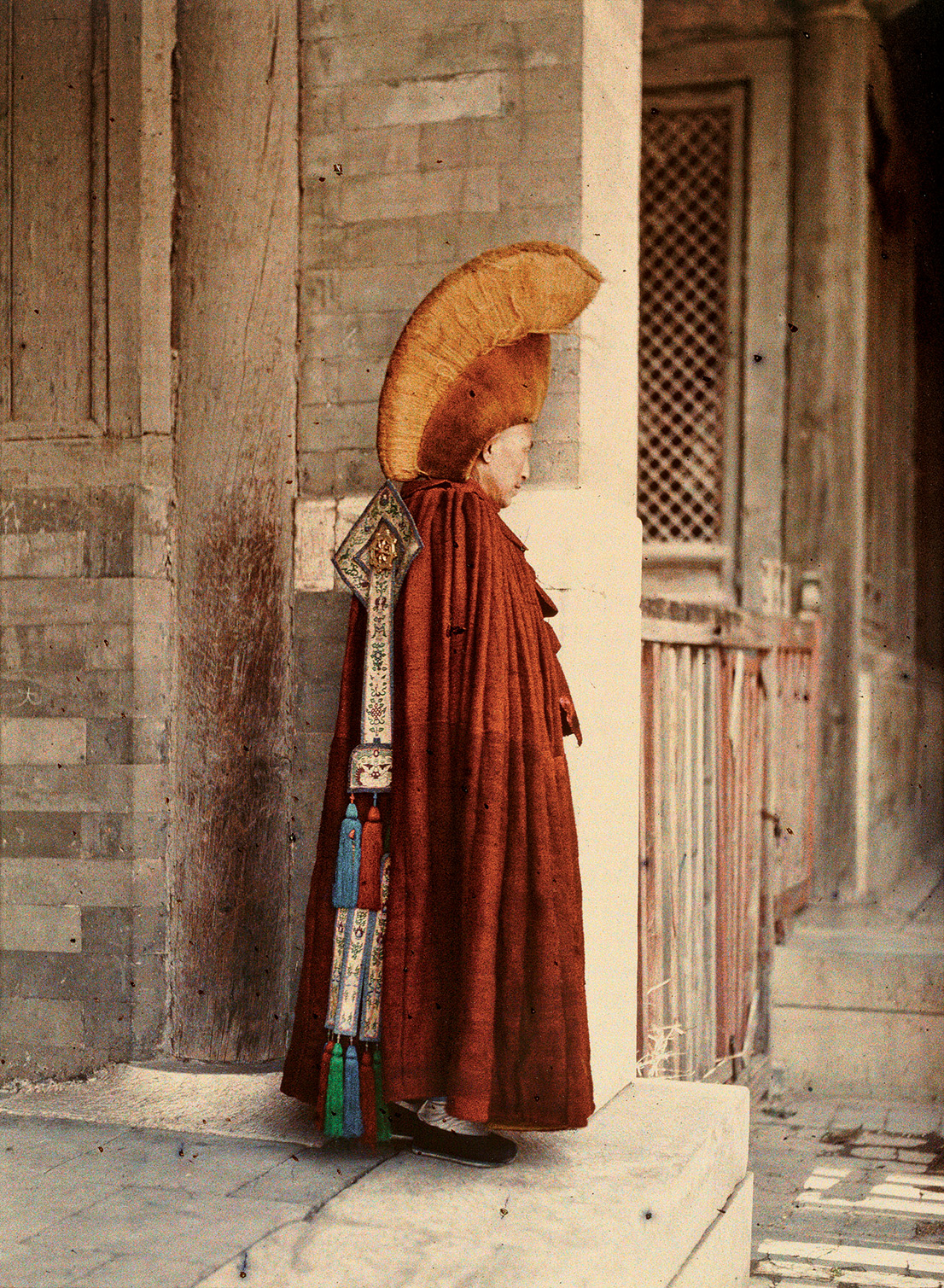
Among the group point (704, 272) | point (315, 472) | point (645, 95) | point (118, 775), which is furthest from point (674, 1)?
point (118, 775)

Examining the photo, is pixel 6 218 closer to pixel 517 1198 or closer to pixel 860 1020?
pixel 517 1198

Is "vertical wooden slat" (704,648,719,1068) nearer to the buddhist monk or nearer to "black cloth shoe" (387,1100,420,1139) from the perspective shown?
the buddhist monk

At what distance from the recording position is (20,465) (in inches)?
180

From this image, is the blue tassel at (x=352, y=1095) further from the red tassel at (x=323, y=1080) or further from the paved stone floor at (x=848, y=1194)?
the paved stone floor at (x=848, y=1194)

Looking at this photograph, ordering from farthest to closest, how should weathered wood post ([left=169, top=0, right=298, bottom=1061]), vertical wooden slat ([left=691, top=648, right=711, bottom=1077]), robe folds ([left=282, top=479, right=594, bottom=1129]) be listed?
1. vertical wooden slat ([left=691, top=648, right=711, bottom=1077])
2. weathered wood post ([left=169, top=0, right=298, bottom=1061])
3. robe folds ([left=282, top=479, right=594, bottom=1129])

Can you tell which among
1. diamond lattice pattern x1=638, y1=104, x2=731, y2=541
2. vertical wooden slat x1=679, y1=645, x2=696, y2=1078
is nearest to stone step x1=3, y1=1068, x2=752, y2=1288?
vertical wooden slat x1=679, y1=645, x2=696, y2=1078

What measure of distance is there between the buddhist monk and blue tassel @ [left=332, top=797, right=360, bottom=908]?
0.22 feet

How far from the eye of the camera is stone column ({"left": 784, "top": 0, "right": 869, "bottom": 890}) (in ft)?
25.2

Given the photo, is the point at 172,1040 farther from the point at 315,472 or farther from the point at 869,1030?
the point at 869,1030

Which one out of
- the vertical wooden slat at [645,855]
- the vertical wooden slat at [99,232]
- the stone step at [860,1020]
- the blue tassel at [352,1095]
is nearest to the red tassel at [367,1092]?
the blue tassel at [352,1095]

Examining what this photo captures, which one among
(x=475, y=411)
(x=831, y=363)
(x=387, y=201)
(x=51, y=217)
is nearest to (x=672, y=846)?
(x=475, y=411)

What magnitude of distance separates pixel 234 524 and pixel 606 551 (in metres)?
1.08

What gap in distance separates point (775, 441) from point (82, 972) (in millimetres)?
4934

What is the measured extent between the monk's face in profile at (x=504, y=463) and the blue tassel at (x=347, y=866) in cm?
89
